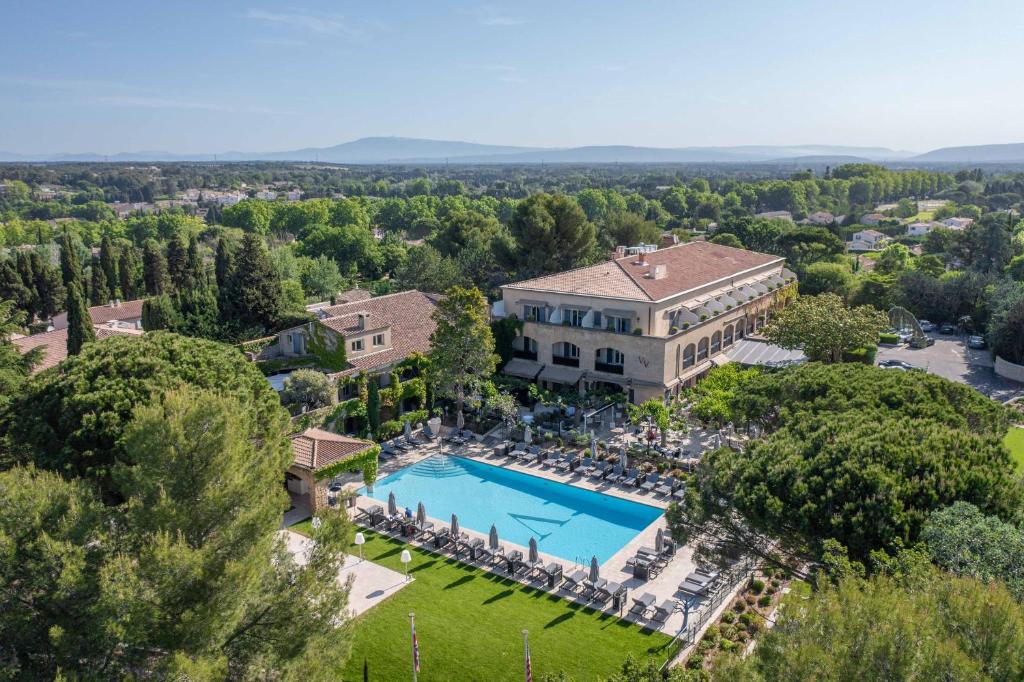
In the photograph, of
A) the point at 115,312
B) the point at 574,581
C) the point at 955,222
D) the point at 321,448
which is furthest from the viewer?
the point at 955,222

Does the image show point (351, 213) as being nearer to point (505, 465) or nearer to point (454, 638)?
point (505, 465)

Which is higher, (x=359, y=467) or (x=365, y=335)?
(x=365, y=335)

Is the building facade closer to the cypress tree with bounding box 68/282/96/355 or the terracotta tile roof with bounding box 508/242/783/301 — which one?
the terracotta tile roof with bounding box 508/242/783/301

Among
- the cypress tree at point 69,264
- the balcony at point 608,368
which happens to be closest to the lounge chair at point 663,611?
the balcony at point 608,368

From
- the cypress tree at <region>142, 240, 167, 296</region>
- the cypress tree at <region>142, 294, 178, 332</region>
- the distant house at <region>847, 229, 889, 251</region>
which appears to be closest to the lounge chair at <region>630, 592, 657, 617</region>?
the cypress tree at <region>142, 294, 178, 332</region>

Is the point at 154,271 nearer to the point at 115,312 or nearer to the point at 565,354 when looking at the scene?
the point at 115,312

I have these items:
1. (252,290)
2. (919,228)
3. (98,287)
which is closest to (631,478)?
(252,290)

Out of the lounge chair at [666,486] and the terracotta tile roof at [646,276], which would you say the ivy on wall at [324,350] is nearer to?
the terracotta tile roof at [646,276]
